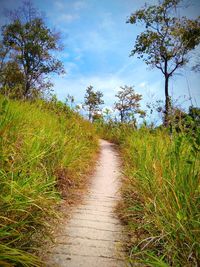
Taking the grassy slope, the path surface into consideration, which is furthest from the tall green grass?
the grassy slope

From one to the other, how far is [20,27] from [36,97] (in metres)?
20.9

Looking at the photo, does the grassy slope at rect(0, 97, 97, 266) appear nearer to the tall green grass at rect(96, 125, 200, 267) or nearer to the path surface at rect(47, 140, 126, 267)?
the path surface at rect(47, 140, 126, 267)

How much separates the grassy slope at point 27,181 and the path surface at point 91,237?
10.2 inches

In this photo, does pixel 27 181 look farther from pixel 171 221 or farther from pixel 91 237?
pixel 171 221

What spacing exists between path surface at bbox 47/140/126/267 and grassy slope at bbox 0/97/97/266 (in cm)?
A: 26

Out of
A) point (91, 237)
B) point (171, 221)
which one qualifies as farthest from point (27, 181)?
point (171, 221)

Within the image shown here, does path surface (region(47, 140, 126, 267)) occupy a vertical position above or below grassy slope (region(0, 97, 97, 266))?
below

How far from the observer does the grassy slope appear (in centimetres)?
205

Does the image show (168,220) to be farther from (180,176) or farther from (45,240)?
(45,240)

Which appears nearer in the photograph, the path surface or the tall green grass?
the tall green grass

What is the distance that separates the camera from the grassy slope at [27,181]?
2.05m

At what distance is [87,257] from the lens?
2246 millimetres

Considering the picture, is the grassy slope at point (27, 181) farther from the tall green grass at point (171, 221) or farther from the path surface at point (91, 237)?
the tall green grass at point (171, 221)

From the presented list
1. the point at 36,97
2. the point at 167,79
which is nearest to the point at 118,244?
the point at 36,97
